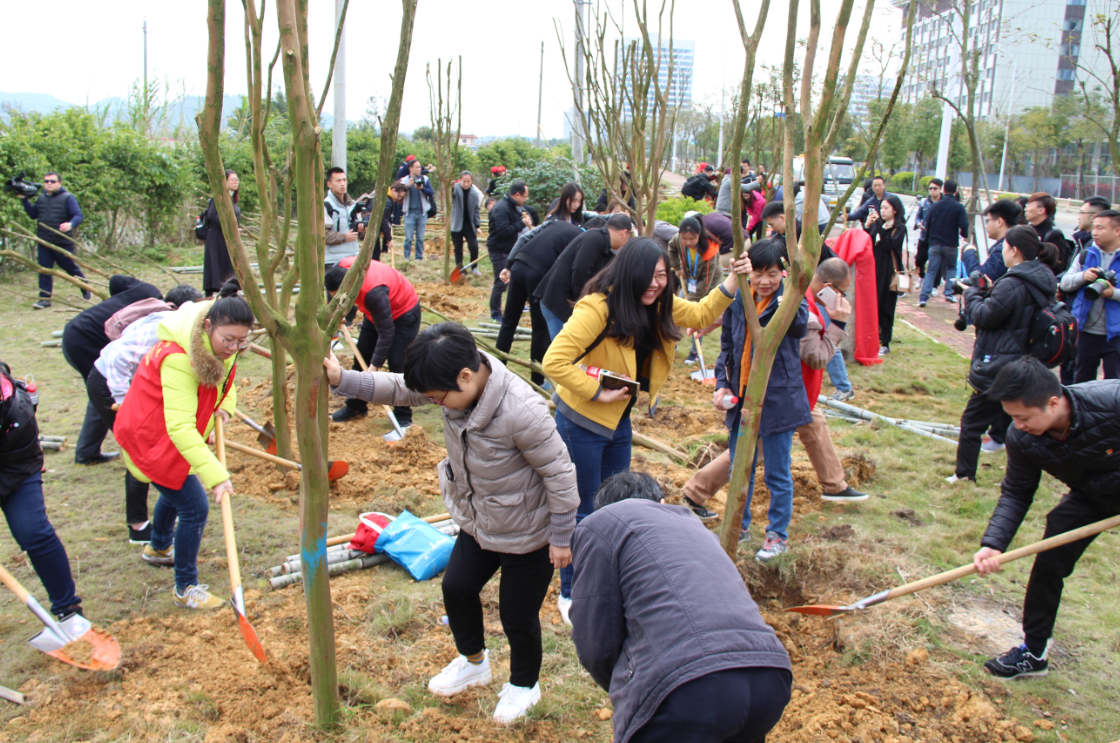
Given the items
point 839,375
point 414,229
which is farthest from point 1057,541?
point 414,229

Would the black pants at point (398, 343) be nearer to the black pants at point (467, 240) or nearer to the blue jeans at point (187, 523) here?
the blue jeans at point (187, 523)

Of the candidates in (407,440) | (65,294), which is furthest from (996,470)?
(65,294)

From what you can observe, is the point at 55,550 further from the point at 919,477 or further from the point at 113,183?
the point at 113,183

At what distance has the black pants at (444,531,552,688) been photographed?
2.64 metres

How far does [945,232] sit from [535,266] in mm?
6904

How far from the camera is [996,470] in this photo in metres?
5.29

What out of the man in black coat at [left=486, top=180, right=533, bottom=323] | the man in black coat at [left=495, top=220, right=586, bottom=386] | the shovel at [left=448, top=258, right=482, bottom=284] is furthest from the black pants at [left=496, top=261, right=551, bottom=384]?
the shovel at [left=448, top=258, right=482, bottom=284]

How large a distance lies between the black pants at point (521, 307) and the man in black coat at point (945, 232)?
6.21 m

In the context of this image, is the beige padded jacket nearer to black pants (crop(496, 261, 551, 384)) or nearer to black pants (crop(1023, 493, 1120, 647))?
black pants (crop(1023, 493, 1120, 647))

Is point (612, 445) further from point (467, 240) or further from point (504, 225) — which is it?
point (467, 240)

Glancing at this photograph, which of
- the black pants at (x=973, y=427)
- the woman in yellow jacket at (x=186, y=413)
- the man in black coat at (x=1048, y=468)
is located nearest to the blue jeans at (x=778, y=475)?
the man in black coat at (x=1048, y=468)

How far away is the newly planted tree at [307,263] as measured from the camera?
197cm

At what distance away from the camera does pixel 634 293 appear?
319 cm

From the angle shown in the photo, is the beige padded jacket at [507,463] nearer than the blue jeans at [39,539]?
Yes
